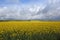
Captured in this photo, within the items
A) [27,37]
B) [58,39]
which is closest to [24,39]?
[27,37]

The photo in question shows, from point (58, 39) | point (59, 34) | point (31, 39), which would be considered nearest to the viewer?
point (31, 39)

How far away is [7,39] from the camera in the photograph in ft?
28.3

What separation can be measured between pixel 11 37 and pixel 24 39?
68cm

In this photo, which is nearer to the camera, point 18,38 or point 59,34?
point 18,38

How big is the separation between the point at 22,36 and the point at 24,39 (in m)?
0.39

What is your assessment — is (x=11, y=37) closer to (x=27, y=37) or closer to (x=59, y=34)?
(x=27, y=37)

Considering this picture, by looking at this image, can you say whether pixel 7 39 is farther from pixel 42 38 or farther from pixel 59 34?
pixel 59 34

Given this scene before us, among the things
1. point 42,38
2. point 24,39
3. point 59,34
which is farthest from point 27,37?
point 59,34

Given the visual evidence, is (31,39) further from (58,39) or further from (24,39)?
(58,39)

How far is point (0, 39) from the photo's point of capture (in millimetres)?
8844

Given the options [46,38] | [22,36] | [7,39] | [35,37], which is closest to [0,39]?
[7,39]

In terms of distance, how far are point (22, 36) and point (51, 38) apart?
1444 millimetres

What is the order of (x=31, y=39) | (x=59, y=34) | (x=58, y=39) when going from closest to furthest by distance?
(x=31, y=39) < (x=58, y=39) < (x=59, y=34)

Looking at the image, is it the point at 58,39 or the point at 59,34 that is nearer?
the point at 58,39
